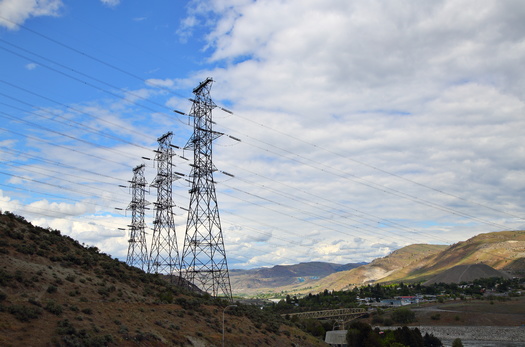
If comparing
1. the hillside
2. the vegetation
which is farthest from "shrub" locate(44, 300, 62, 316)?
the vegetation

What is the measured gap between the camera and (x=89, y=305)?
34.3 m

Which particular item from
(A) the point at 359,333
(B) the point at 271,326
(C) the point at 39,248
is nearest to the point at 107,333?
(C) the point at 39,248

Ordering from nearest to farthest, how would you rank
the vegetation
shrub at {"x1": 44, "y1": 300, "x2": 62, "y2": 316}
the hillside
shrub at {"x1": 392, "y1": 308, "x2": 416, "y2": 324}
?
the hillside, shrub at {"x1": 44, "y1": 300, "x2": 62, "y2": 316}, the vegetation, shrub at {"x1": 392, "y1": 308, "x2": 416, "y2": 324}

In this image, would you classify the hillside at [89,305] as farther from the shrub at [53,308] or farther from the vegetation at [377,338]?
the vegetation at [377,338]

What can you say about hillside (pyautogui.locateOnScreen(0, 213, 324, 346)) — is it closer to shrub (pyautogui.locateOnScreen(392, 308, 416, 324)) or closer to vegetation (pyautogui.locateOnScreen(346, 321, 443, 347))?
vegetation (pyautogui.locateOnScreen(346, 321, 443, 347))

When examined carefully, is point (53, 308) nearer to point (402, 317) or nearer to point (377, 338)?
point (377, 338)

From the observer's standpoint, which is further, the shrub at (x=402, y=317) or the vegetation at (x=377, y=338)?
the shrub at (x=402, y=317)

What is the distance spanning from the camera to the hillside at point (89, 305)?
2780 centimetres

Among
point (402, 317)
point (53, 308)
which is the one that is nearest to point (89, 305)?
point (53, 308)

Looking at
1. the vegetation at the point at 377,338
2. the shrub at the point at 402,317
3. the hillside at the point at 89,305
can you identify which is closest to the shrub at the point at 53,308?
the hillside at the point at 89,305

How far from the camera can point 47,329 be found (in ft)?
89.7

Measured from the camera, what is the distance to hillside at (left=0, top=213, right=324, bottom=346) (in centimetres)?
2780

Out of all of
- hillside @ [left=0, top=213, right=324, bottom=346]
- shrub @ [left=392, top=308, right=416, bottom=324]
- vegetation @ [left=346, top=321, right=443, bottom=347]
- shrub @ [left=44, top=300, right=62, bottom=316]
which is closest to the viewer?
hillside @ [left=0, top=213, right=324, bottom=346]

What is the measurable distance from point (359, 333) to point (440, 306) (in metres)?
92.2
